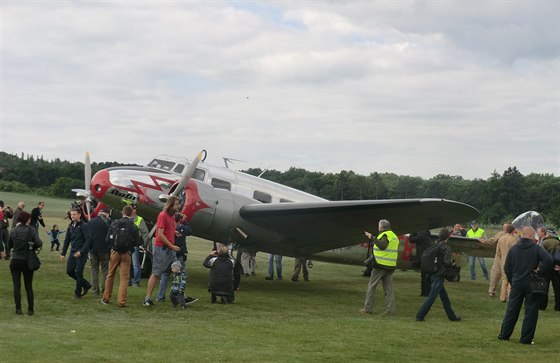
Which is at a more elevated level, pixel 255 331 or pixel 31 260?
pixel 31 260

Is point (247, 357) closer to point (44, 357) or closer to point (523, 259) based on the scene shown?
point (44, 357)

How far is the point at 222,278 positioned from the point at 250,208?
8.81 feet

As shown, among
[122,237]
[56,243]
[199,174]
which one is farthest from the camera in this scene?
[56,243]

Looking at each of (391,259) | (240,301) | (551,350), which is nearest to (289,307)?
(240,301)

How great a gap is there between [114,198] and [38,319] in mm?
5383

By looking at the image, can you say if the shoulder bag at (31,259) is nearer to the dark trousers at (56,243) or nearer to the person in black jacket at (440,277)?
the person in black jacket at (440,277)

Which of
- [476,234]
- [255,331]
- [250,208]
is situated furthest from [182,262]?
[476,234]

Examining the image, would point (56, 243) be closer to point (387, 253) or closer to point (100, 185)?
point (100, 185)

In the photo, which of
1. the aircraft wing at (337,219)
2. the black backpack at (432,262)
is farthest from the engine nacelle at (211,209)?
the black backpack at (432,262)

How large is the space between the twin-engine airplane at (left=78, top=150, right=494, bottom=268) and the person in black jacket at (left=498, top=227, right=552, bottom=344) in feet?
11.7

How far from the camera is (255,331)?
391 inches

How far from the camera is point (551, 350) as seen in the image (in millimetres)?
9203

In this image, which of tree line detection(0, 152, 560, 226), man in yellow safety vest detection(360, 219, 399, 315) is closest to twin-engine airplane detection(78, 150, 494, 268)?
man in yellow safety vest detection(360, 219, 399, 315)

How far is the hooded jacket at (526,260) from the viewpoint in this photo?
9508mm
